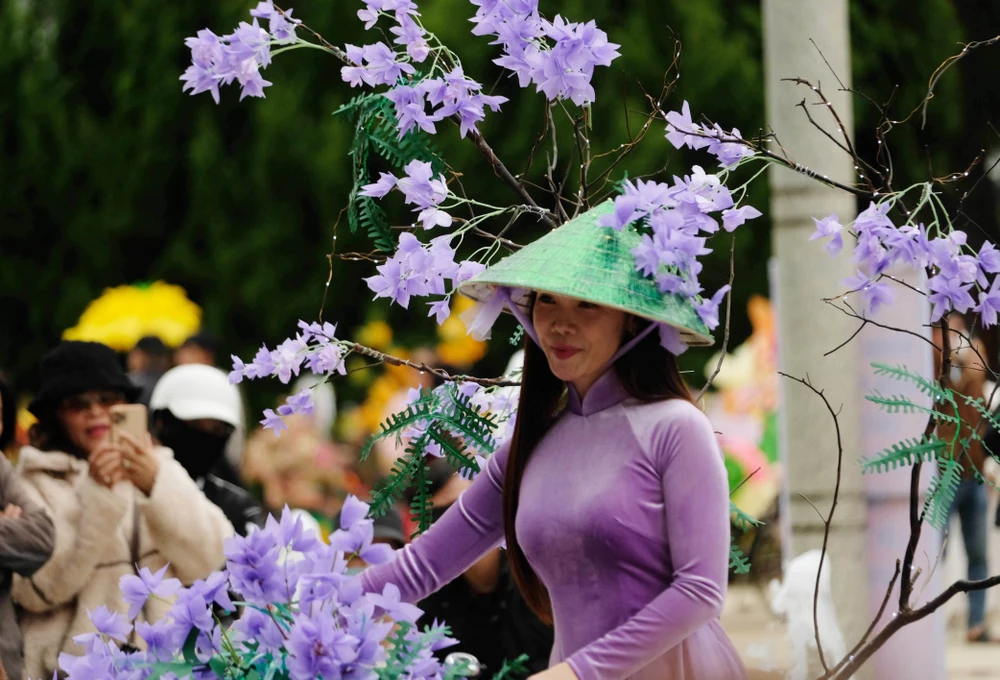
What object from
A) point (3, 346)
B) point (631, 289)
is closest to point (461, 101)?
point (631, 289)

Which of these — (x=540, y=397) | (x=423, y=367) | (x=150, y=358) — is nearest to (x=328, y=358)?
(x=423, y=367)

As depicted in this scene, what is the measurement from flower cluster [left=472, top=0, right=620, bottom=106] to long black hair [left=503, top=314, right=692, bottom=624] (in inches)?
16.7

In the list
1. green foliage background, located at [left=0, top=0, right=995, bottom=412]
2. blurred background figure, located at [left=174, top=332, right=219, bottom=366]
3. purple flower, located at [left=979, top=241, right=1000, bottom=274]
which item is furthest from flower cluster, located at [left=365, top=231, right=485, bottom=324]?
green foliage background, located at [left=0, top=0, right=995, bottom=412]

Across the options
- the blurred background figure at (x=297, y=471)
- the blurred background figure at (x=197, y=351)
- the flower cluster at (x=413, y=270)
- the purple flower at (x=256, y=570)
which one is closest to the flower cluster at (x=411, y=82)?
the flower cluster at (x=413, y=270)

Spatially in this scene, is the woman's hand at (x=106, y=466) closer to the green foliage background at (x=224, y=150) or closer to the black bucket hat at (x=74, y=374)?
the black bucket hat at (x=74, y=374)

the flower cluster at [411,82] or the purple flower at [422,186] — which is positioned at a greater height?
the flower cluster at [411,82]

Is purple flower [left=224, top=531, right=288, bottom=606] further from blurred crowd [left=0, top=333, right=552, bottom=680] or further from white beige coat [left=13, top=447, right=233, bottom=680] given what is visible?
white beige coat [left=13, top=447, right=233, bottom=680]

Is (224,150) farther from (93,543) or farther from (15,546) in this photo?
(15,546)

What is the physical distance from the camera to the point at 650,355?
252cm

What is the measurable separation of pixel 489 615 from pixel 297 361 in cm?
186

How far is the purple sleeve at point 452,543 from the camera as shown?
2.59 m

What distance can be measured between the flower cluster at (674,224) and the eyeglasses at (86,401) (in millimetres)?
2621

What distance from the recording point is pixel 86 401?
15.2ft

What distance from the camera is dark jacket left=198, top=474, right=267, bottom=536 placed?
513 centimetres
